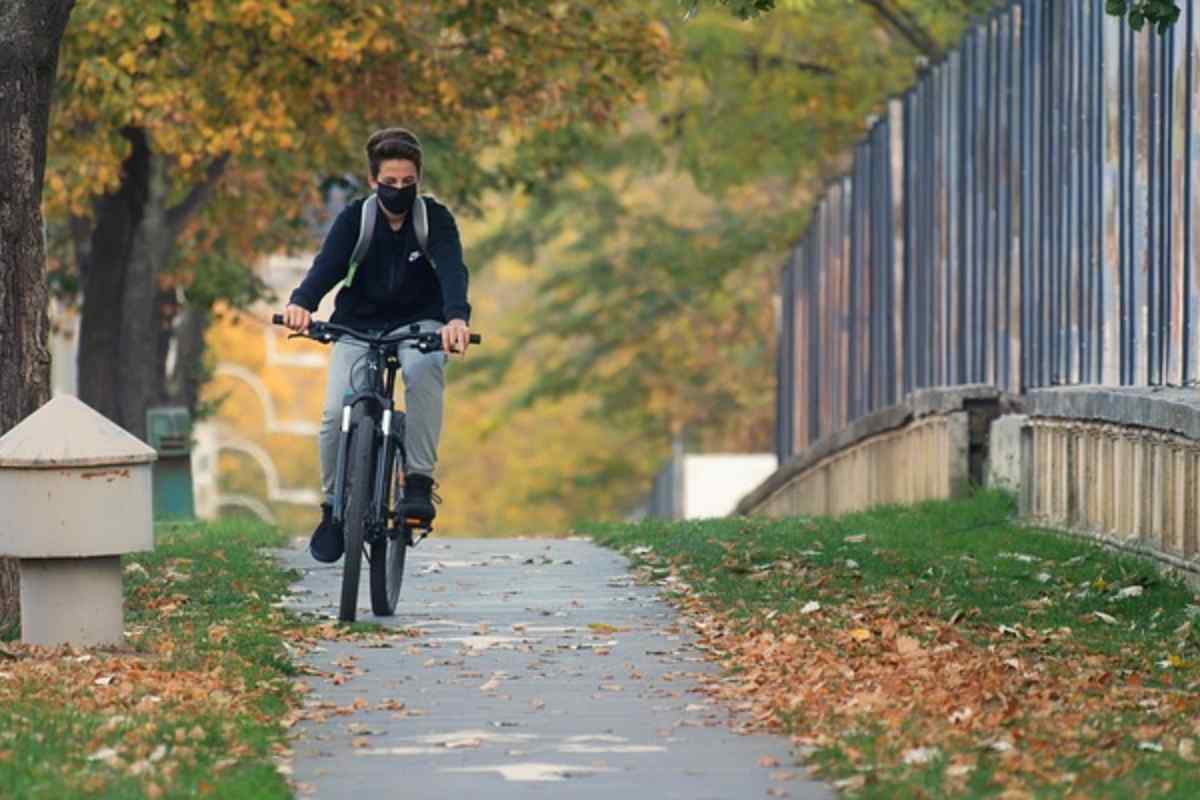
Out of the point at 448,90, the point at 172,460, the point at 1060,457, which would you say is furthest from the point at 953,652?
the point at 172,460

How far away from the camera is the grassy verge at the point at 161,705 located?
24.8 feet

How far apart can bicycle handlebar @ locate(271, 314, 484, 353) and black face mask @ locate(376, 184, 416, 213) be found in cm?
51

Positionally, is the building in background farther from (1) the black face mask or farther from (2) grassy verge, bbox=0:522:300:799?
(1) the black face mask

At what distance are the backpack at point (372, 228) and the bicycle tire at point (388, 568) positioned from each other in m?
0.83

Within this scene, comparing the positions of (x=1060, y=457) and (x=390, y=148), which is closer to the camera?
(x=390, y=148)

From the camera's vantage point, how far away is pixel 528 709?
357 inches

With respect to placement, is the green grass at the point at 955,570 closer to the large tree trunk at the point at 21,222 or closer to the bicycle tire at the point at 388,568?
the bicycle tire at the point at 388,568

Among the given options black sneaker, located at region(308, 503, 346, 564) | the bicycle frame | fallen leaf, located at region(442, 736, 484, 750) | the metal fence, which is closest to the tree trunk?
the metal fence

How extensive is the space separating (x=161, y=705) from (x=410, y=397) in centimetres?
288

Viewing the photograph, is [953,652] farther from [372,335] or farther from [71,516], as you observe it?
[71,516]

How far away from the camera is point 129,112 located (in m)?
21.5

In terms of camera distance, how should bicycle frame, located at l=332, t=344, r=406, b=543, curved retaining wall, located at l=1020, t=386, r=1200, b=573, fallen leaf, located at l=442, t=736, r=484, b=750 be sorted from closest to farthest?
fallen leaf, located at l=442, t=736, r=484, b=750, bicycle frame, located at l=332, t=344, r=406, b=543, curved retaining wall, located at l=1020, t=386, r=1200, b=573

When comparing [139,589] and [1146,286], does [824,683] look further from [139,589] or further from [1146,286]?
[1146,286]

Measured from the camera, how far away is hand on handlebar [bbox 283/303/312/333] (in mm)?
11188
